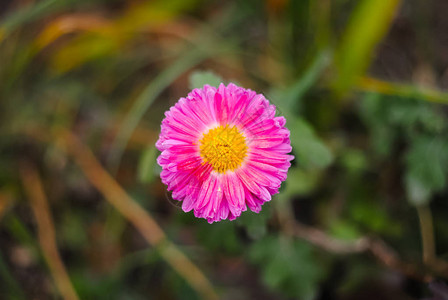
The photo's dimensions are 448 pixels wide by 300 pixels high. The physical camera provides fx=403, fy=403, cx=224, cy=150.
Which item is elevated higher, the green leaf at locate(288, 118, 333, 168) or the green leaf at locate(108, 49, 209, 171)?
the green leaf at locate(108, 49, 209, 171)

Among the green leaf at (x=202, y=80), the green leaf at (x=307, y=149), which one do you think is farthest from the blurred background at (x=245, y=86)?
the green leaf at (x=202, y=80)

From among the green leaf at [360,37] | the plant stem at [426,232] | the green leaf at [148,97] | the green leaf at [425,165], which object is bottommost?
the plant stem at [426,232]

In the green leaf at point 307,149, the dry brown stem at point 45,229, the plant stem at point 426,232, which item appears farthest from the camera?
the dry brown stem at point 45,229

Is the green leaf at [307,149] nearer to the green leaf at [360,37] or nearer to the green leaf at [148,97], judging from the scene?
the green leaf at [360,37]

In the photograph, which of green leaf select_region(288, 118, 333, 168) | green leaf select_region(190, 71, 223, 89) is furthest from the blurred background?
green leaf select_region(190, 71, 223, 89)

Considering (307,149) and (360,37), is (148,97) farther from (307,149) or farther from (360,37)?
(360,37)

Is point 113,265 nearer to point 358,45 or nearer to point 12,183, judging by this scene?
point 12,183

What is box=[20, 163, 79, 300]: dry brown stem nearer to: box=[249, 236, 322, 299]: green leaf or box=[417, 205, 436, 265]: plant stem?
box=[249, 236, 322, 299]: green leaf

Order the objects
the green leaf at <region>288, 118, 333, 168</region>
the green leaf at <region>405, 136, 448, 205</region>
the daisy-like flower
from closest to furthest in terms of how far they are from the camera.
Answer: the daisy-like flower < the green leaf at <region>288, 118, 333, 168</region> < the green leaf at <region>405, 136, 448, 205</region>
